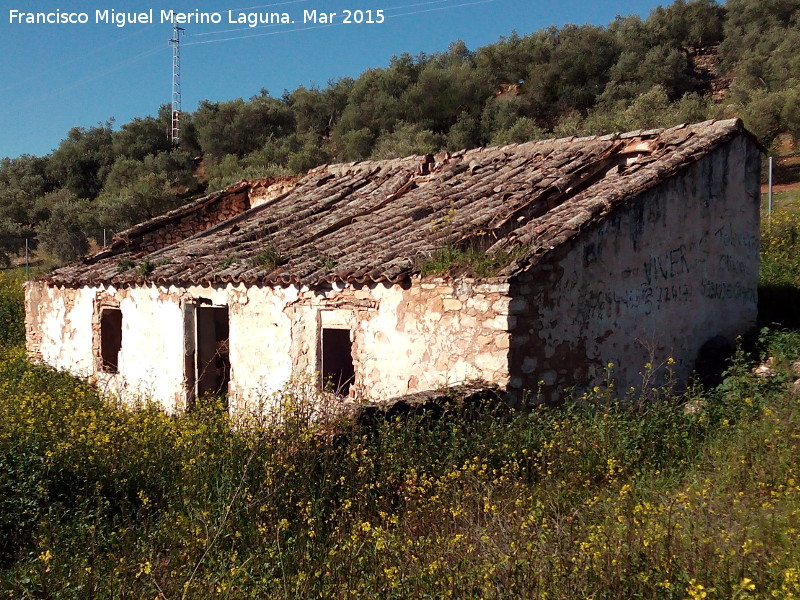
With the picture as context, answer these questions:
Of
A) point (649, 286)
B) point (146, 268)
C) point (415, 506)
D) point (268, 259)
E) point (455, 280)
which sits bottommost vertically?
point (415, 506)

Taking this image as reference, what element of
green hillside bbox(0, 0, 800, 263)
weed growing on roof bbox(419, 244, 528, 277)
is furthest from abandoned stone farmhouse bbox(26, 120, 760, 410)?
green hillside bbox(0, 0, 800, 263)

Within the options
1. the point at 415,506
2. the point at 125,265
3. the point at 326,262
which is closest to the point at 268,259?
the point at 326,262

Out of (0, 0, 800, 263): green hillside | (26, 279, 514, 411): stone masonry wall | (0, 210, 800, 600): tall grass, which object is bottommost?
(0, 210, 800, 600): tall grass

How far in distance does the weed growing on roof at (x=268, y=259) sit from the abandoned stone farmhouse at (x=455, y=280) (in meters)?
0.03

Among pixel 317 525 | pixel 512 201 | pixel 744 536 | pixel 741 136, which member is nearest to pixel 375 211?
pixel 512 201

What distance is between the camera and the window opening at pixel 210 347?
33.3 feet

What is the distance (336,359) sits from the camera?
9.32m

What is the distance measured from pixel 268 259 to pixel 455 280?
9.64 ft

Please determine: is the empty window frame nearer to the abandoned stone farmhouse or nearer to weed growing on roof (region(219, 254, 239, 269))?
the abandoned stone farmhouse

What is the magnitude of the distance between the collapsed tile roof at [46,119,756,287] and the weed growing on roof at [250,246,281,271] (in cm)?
2

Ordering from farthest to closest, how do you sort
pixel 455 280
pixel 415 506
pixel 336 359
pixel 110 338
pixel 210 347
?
pixel 110 338 < pixel 210 347 < pixel 336 359 < pixel 455 280 < pixel 415 506

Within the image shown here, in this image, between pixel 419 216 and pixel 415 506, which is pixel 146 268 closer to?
pixel 419 216

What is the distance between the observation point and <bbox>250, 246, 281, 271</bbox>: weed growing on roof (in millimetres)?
9047

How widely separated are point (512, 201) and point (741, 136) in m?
3.49
